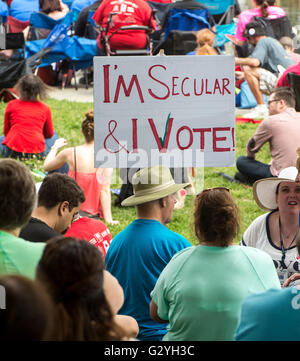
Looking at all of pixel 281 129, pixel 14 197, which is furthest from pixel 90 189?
pixel 14 197

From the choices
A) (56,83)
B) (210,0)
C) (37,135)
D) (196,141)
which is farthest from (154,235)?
(210,0)

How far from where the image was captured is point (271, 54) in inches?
383

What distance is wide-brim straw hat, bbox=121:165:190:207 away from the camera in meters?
3.62

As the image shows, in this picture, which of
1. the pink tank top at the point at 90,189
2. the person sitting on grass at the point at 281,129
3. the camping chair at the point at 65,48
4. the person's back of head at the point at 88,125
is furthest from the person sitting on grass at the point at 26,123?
the camping chair at the point at 65,48

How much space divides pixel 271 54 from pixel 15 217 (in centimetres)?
750

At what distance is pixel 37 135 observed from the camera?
7859 mm

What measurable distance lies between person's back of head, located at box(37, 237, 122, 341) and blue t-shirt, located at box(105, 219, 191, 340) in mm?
1182

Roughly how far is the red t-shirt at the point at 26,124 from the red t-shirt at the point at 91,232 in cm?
382

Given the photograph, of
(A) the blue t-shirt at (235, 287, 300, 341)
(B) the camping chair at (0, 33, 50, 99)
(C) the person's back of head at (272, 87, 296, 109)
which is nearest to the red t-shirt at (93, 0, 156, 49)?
(B) the camping chair at (0, 33, 50, 99)

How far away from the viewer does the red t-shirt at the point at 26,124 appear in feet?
25.3

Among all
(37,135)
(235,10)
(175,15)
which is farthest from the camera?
(235,10)

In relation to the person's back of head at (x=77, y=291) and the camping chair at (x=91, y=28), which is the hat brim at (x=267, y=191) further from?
the camping chair at (x=91, y=28)

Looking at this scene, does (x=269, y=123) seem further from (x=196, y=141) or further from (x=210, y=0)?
(x=210, y=0)

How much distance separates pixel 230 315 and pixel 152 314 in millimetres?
434
